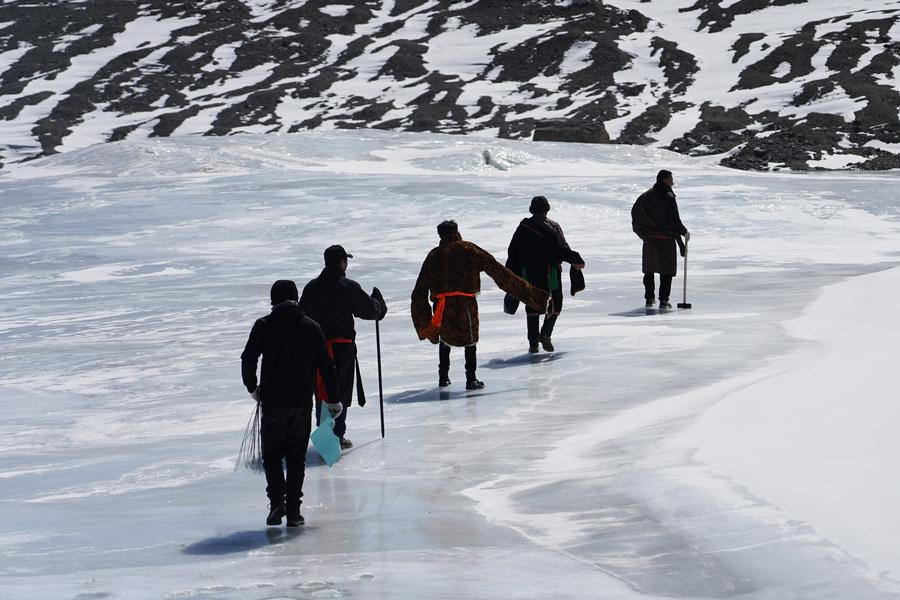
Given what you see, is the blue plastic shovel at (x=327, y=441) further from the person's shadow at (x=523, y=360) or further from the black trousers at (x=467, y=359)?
the person's shadow at (x=523, y=360)

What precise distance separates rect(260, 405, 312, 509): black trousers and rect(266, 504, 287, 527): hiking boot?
1.1 inches

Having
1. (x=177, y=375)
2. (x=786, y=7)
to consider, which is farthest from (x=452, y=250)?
(x=786, y=7)

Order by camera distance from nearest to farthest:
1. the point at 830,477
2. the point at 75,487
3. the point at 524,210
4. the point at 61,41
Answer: the point at 830,477, the point at 75,487, the point at 524,210, the point at 61,41

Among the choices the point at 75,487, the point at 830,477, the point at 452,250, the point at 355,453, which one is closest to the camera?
the point at 830,477

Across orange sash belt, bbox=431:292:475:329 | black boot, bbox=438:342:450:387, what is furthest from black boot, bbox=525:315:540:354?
orange sash belt, bbox=431:292:475:329

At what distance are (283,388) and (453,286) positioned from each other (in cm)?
406

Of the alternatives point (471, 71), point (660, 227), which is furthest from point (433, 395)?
point (471, 71)

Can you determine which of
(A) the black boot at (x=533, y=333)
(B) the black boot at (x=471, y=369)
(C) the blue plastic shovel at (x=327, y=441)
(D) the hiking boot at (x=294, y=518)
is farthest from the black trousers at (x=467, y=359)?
(D) the hiking boot at (x=294, y=518)

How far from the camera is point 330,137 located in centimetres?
3928

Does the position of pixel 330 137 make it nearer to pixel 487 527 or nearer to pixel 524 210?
pixel 524 210

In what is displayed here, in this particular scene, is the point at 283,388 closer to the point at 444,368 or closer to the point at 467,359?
the point at 467,359

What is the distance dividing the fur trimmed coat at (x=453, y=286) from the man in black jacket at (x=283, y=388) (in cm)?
381

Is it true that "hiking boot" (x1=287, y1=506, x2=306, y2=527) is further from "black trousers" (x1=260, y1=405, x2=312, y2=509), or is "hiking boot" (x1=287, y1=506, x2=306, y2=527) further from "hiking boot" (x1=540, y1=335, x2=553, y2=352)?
"hiking boot" (x1=540, y1=335, x2=553, y2=352)

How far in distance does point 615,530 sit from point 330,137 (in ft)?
111
